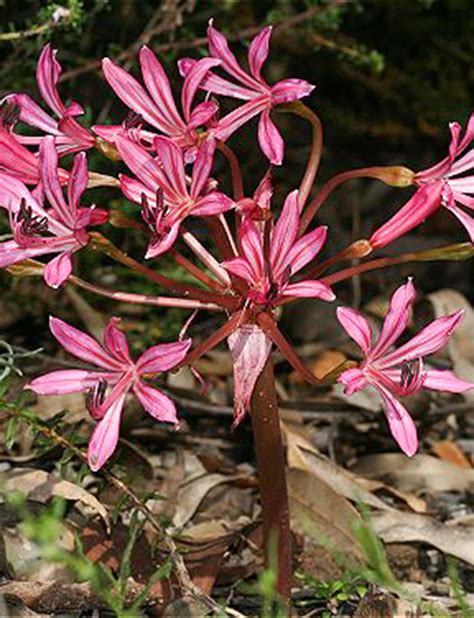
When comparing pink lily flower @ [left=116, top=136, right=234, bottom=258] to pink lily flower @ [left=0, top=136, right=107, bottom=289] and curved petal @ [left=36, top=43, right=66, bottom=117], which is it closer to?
pink lily flower @ [left=0, top=136, right=107, bottom=289]

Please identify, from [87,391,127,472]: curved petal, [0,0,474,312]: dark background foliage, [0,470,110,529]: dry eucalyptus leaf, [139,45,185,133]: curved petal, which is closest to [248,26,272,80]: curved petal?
[139,45,185,133]: curved petal

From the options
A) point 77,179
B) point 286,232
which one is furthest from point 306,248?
point 77,179

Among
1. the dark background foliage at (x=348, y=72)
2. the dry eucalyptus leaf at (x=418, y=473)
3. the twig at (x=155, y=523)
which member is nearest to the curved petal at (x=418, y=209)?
the twig at (x=155, y=523)

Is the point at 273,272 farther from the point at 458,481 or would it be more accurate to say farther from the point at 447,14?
the point at 447,14

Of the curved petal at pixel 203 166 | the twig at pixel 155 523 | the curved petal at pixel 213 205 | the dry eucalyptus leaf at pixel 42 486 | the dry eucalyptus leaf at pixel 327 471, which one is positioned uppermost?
the curved petal at pixel 203 166

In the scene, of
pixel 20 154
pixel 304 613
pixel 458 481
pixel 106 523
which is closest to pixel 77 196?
pixel 20 154

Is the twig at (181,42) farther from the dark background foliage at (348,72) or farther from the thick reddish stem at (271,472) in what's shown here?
the thick reddish stem at (271,472)
